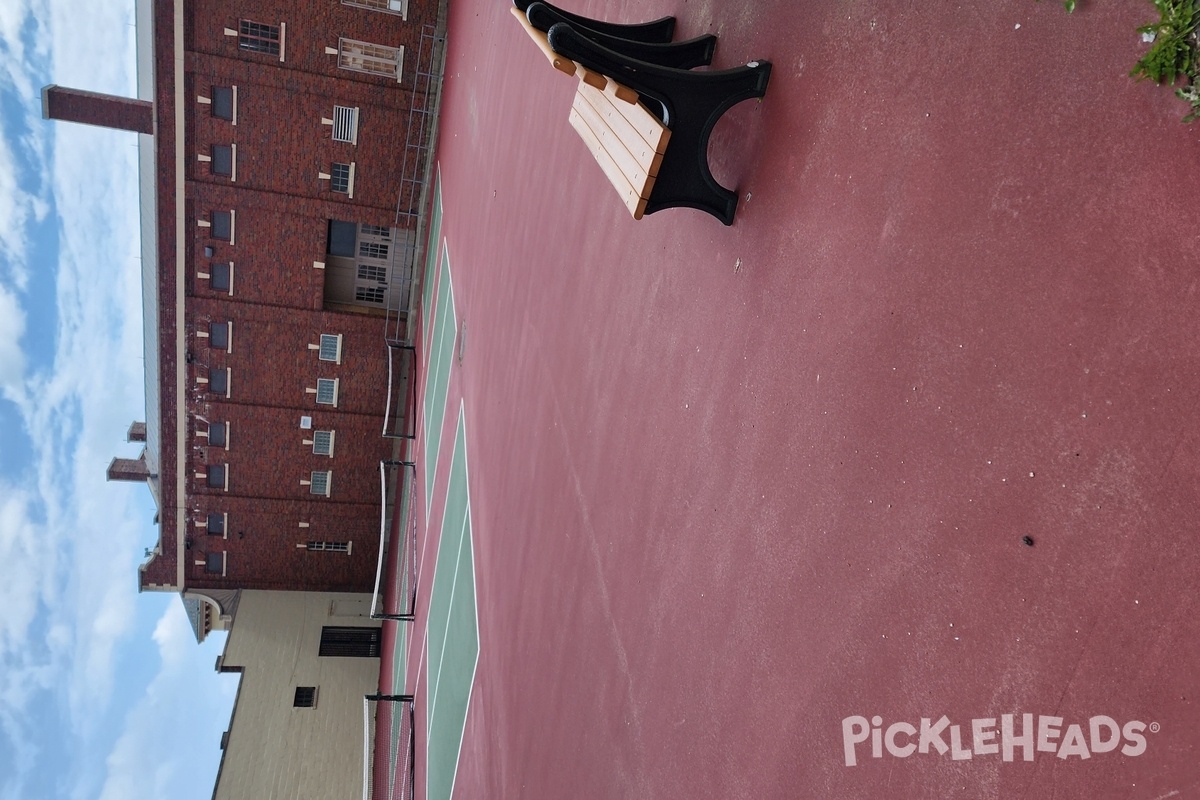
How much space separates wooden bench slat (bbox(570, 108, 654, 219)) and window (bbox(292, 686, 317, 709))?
696 inches

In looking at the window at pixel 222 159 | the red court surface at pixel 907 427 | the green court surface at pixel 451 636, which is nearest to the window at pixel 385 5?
the window at pixel 222 159

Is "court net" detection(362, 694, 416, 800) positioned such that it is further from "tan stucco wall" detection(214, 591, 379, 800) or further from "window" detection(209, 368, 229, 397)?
"window" detection(209, 368, 229, 397)

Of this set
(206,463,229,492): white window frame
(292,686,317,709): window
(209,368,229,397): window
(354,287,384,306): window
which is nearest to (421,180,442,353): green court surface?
(354,287,384,306): window

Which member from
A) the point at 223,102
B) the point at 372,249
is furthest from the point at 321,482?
the point at 223,102

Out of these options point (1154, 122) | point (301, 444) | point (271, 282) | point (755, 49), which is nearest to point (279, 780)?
point (301, 444)

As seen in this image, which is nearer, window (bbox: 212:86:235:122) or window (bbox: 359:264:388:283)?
window (bbox: 212:86:235:122)

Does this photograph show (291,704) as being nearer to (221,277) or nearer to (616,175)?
(221,277)

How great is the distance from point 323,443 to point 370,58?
8.96 metres

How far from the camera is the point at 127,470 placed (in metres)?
22.3

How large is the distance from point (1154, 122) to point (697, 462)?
2144 millimetres

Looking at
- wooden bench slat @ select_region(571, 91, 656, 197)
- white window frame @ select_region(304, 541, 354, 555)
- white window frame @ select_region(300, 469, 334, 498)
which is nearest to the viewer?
wooden bench slat @ select_region(571, 91, 656, 197)

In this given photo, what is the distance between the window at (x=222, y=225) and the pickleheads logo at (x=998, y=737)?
17.7 meters

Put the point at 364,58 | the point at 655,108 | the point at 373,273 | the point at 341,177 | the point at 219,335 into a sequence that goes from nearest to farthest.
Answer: the point at 655,108, the point at 364,58, the point at 341,177, the point at 219,335, the point at 373,273

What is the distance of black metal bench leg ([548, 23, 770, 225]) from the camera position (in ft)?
10.2
